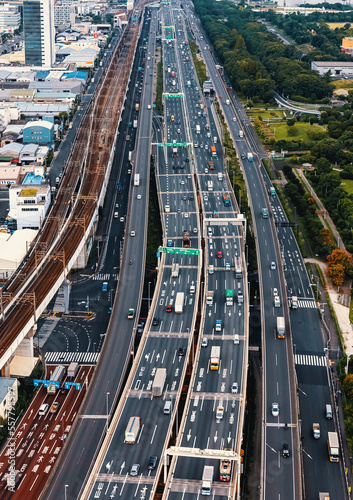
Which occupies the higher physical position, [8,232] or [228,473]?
[8,232]

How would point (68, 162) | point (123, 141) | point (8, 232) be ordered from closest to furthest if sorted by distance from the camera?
point (8, 232) → point (68, 162) → point (123, 141)

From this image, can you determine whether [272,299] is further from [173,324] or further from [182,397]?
[182,397]

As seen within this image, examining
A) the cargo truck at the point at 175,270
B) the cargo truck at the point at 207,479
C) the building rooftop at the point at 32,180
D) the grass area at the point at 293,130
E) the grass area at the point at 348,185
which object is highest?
the grass area at the point at 293,130

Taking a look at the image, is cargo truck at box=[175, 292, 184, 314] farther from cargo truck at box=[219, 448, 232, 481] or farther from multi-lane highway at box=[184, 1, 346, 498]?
cargo truck at box=[219, 448, 232, 481]

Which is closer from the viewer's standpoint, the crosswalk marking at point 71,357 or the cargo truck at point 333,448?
the cargo truck at point 333,448

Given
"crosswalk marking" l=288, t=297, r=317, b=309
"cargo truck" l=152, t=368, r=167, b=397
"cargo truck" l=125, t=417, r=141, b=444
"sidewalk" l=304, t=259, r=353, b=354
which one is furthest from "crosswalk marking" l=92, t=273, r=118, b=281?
"cargo truck" l=125, t=417, r=141, b=444

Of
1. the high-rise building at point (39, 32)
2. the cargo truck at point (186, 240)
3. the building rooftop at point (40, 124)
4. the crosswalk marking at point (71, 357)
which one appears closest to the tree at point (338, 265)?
the cargo truck at point (186, 240)

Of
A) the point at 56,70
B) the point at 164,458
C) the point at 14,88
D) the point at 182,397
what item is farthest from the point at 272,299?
the point at 56,70

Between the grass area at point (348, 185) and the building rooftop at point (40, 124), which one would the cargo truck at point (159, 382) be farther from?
the building rooftop at point (40, 124)
